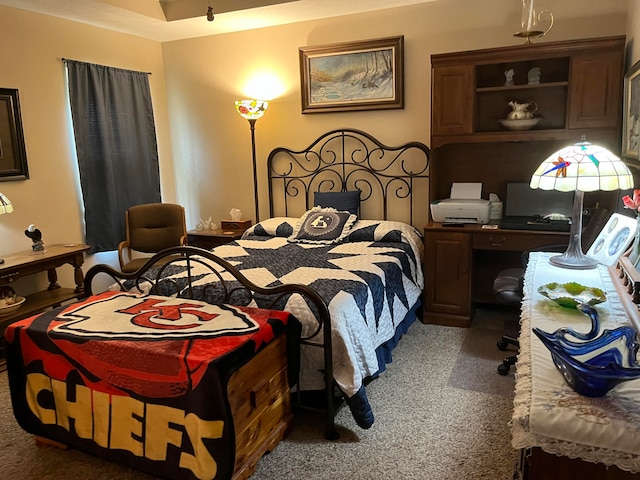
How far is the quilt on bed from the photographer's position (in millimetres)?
2289

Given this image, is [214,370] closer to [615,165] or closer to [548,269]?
[548,269]

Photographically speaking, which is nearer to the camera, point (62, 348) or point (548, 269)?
point (62, 348)

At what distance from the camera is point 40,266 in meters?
3.38

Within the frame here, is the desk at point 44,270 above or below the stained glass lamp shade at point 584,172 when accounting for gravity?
below

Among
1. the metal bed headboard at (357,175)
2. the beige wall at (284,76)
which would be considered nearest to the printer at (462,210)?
the metal bed headboard at (357,175)

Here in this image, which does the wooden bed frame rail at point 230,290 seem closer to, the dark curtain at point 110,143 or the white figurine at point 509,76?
the dark curtain at point 110,143

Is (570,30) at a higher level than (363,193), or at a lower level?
higher

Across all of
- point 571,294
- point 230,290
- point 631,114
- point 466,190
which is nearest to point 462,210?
point 466,190

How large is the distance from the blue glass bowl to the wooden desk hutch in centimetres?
180

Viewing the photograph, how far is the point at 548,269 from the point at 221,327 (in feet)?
5.13

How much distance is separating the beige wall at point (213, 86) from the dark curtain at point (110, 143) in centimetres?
10

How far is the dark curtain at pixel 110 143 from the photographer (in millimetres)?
3986

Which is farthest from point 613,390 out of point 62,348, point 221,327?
point 62,348

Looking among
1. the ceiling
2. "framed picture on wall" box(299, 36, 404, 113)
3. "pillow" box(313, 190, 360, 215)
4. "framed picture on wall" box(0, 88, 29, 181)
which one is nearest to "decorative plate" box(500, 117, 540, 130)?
"framed picture on wall" box(299, 36, 404, 113)
